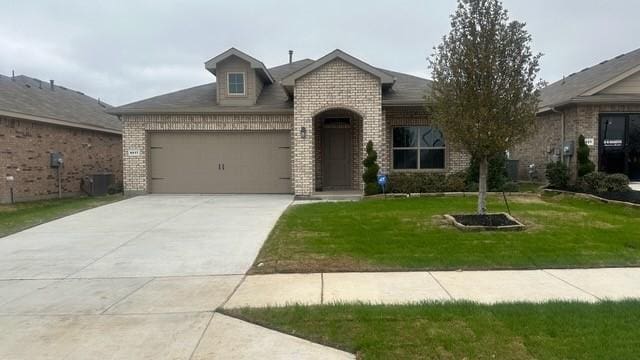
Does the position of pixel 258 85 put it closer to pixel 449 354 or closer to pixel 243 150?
pixel 243 150

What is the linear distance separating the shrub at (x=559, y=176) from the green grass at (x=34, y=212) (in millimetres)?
14529

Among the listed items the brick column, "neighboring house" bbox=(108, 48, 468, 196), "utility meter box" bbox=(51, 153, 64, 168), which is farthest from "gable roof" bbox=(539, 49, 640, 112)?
"utility meter box" bbox=(51, 153, 64, 168)

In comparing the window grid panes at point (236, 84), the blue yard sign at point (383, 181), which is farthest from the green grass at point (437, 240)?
the window grid panes at point (236, 84)

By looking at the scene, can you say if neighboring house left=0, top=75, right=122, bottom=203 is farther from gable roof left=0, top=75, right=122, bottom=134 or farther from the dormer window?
the dormer window

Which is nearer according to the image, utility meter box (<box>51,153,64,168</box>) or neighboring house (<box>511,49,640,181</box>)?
neighboring house (<box>511,49,640,181</box>)

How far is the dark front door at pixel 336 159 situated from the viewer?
57.7ft

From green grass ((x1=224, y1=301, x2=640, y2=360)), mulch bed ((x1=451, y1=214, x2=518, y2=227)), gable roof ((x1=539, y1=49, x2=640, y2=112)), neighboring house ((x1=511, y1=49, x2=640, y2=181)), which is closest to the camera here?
green grass ((x1=224, y1=301, x2=640, y2=360))

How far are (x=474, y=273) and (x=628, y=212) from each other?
23.9ft

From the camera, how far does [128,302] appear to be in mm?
5711

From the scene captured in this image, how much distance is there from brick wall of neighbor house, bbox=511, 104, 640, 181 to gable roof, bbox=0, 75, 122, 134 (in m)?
16.2

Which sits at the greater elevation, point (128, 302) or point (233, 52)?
point (233, 52)

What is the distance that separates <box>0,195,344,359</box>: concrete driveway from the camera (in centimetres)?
442

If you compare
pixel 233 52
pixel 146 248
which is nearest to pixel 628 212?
pixel 146 248

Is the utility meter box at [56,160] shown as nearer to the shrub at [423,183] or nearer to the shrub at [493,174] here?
the shrub at [423,183]
